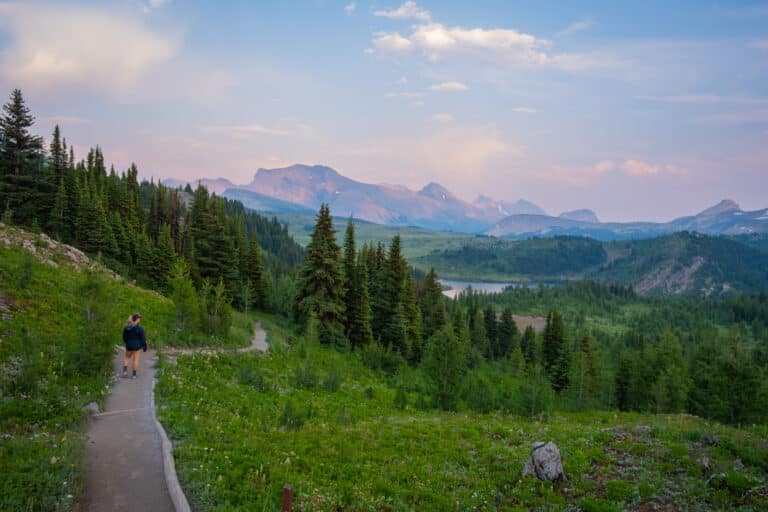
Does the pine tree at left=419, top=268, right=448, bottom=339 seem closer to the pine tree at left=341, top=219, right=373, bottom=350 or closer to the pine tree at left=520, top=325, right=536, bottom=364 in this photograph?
the pine tree at left=341, top=219, right=373, bottom=350

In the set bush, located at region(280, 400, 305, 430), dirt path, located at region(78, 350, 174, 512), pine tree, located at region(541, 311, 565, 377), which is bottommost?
pine tree, located at region(541, 311, 565, 377)

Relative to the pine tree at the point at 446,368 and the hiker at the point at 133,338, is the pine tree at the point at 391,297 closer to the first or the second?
the pine tree at the point at 446,368

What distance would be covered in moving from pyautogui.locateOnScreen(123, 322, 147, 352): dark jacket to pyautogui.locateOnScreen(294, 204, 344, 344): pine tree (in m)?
23.5

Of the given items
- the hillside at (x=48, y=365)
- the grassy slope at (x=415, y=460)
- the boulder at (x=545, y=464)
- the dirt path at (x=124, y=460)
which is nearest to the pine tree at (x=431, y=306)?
the hillside at (x=48, y=365)

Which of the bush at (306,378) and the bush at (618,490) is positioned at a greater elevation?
the bush at (618,490)

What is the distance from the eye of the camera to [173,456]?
10.4m

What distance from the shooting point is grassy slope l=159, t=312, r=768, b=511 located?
9789 mm

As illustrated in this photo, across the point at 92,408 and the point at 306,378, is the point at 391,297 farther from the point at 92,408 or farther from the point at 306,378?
the point at 92,408

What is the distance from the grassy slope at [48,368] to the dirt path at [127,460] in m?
0.39

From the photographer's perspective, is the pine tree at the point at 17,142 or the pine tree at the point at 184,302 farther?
the pine tree at the point at 17,142

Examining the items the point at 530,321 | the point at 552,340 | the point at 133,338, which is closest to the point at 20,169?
the point at 133,338

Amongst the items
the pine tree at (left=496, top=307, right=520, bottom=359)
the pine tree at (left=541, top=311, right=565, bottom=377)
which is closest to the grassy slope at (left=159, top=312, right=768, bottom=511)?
the pine tree at (left=541, top=311, right=565, bottom=377)

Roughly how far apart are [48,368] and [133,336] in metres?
3.09

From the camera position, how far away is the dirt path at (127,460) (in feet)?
27.6
